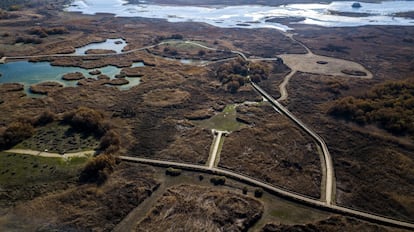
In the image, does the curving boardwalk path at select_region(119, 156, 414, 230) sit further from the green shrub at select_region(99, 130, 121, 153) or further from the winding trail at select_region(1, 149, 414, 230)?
the green shrub at select_region(99, 130, 121, 153)

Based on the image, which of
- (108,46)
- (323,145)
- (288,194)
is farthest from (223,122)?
(108,46)

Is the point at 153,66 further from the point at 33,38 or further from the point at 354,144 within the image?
the point at 354,144

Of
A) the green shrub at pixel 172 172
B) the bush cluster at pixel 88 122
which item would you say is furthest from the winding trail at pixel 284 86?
the bush cluster at pixel 88 122

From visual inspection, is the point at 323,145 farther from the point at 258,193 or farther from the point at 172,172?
the point at 172,172

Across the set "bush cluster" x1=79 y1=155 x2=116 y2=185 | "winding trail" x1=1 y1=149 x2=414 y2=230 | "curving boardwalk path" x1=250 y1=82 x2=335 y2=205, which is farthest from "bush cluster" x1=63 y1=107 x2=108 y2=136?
"curving boardwalk path" x1=250 y1=82 x2=335 y2=205

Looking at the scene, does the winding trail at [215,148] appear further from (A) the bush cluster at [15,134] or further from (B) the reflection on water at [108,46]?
(B) the reflection on water at [108,46]

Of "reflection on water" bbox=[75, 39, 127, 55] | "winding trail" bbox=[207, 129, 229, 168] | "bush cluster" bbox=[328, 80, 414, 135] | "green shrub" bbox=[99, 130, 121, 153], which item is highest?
"reflection on water" bbox=[75, 39, 127, 55]
